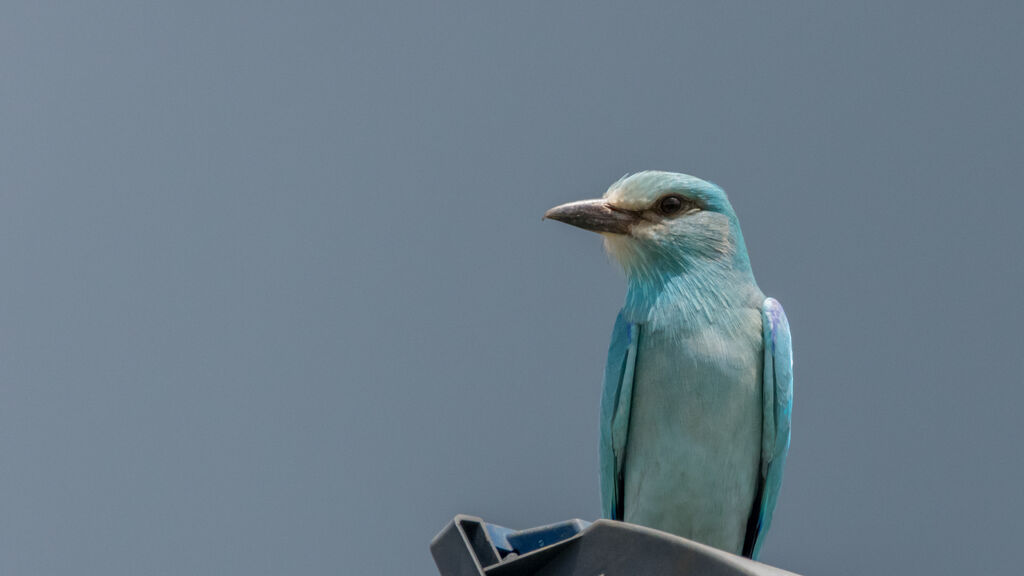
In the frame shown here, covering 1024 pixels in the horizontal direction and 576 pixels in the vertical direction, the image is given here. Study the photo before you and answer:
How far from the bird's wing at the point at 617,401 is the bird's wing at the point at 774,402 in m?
0.27

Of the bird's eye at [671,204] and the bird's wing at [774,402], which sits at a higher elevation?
the bird's eye at [671,204]

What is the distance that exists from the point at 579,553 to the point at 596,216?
128 centimetres

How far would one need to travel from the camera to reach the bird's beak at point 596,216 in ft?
7.25

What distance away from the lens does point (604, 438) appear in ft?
7.63

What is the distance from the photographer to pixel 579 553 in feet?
3.33

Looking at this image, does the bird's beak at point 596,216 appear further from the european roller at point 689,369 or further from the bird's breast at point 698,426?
the bird's breast at point 698,426

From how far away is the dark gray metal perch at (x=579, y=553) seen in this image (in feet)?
3.04

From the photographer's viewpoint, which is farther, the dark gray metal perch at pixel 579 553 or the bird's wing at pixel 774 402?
the bird's wing at pixel 774 402

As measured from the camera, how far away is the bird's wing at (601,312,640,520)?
2271 millimetres

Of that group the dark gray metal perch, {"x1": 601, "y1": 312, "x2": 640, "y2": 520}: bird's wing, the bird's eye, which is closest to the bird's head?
the bird's eye

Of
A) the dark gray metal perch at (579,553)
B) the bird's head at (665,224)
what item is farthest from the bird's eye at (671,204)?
the dark gray metal perch at (579,553)

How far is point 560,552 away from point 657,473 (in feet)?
4.04

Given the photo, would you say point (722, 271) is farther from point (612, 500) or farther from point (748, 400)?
point (612, 500)

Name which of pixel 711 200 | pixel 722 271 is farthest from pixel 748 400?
pixel 711 200
